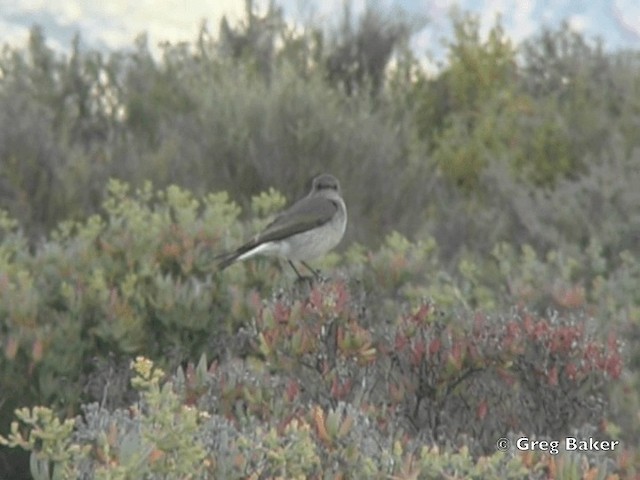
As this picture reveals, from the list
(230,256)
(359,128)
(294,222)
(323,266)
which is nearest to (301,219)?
(294,222)

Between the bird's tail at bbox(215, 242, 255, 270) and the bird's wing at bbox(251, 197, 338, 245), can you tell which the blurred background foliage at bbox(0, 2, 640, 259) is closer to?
the bird's wing at bbox(251, 197, 338, 245)

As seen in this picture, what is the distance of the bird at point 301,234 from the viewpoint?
7.94 m

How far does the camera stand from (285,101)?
51.1 feet

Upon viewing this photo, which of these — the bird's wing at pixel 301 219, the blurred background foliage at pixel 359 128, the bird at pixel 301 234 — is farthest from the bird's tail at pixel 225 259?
the blurred background foliage at pixel 359 128

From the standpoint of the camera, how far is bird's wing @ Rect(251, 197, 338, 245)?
8.24 metres

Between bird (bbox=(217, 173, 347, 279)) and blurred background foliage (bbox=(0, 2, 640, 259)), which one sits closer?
bird (bbox=(217, 173, 347, 279))

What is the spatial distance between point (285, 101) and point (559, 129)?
380 centimetres

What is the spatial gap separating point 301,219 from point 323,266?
1.70ft

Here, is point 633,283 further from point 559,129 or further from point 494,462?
point 559,129

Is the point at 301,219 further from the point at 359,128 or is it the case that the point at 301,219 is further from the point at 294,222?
the point at 359,128

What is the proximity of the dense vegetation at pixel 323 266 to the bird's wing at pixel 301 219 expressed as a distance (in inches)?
6.3

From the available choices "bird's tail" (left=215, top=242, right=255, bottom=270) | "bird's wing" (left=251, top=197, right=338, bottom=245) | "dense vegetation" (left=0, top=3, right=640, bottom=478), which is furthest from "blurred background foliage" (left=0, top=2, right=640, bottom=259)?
"bird's tail" (left=215, top=242, right=255, bottom=270)

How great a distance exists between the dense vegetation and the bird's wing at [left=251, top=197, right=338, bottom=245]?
0.16 metres

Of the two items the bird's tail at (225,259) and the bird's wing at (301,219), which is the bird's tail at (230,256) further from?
the bird's wing at (301,219)
